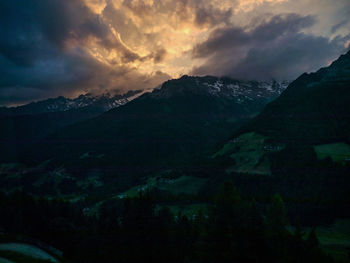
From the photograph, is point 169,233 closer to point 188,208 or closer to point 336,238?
point 336,238

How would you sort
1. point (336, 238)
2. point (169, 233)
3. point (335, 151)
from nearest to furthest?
1. point (169, 233)
2. point (336, 238)
3. point (335, 151)

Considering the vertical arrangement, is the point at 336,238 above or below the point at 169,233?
below

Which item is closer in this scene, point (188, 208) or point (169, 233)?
point (169, 233)

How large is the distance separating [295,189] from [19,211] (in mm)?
130355

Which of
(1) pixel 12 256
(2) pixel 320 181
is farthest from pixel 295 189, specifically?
(1) pixel 12 256

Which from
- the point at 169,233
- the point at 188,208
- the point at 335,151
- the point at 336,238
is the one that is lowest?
the point at 336,238

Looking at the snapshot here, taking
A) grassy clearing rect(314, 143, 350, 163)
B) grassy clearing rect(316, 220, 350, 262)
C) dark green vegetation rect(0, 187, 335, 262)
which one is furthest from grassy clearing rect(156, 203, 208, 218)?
grassy clearing rect(314, 143, 350, 163)

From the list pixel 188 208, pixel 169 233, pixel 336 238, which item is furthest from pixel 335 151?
pixel 169 233

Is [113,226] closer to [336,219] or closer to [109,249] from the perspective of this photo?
[109,249]

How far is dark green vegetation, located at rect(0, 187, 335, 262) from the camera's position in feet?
128

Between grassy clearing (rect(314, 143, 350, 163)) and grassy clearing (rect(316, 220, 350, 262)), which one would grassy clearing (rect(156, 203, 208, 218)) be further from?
grassy clearing (rect(314, 143, 350, 163))

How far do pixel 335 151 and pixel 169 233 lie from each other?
14841 centimetres

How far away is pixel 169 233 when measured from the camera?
214 feet

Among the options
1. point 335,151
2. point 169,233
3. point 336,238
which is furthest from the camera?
point 335,151
